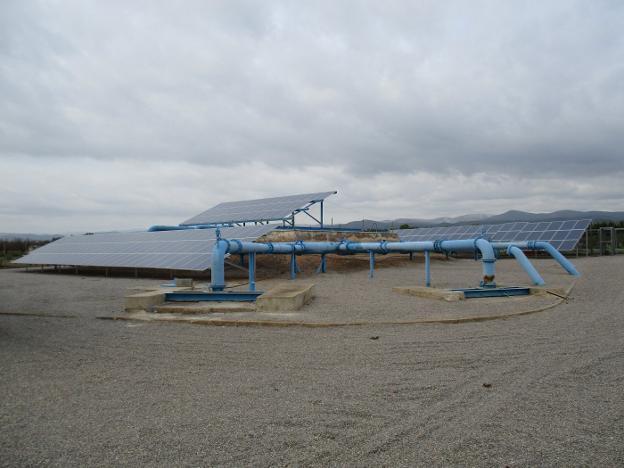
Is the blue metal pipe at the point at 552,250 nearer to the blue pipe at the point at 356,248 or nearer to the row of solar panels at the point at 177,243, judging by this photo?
the row of solar panels at the point at 177,243

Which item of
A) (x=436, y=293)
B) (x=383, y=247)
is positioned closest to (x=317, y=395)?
(x=436, y=293)

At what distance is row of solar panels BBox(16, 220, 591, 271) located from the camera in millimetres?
19453

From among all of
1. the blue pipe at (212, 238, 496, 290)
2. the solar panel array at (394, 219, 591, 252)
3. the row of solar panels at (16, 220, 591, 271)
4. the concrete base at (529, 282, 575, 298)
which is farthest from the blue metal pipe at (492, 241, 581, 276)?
the solar panel array at (394, 219, 591, 252)

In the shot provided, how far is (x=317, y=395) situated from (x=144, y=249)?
63.2 ft

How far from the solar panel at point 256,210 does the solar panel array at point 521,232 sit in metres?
9.76

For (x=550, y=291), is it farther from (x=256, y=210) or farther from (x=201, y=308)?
(x=256, y=210)

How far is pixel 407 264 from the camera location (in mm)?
26562

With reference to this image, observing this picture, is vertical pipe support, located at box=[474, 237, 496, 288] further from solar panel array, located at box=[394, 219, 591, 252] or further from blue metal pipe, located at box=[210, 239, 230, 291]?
solar panel array, located at box=[394, 219, 591, 252]

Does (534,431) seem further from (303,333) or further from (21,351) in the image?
(21,351)

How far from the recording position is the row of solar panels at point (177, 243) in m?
19.5

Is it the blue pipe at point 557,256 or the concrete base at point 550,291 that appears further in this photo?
the blue pipe at point 557,256

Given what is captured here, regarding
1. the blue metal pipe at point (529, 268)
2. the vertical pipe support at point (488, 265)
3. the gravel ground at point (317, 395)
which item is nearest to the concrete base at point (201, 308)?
the gravel ground at point (317, 395)

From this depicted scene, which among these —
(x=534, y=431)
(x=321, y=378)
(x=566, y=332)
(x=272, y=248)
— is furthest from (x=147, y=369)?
(x=272, y=248)

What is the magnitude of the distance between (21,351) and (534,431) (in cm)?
740
